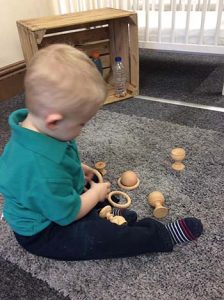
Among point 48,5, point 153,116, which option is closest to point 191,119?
point 153,116

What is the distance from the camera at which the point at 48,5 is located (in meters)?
1.78

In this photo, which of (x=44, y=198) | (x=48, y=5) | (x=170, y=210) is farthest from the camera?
(x=48, y=5)

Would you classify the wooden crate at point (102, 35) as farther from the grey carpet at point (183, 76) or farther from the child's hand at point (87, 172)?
the child's hand at point (87, 172)

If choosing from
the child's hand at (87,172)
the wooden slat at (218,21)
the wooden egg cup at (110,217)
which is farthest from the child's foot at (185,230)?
the wooden slat at (218,21)

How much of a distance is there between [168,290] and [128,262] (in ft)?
0.35

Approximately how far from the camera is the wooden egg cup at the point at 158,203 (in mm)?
799

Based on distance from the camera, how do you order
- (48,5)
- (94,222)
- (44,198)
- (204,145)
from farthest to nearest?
(48,5), (204,145), (94,222), (44,198)

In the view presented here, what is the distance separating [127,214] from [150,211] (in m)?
0.09

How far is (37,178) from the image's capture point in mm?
573

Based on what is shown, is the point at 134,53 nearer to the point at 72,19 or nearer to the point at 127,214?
the point at 72,19

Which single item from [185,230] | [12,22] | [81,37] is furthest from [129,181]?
[12,22]

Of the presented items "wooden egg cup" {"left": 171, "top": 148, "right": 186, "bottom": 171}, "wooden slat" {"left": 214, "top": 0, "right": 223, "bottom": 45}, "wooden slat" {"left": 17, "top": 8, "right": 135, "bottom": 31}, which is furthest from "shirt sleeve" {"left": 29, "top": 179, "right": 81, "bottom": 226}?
"wooden slat" {"left": 214, "top": 0, "right": 223, "bottom": 45}

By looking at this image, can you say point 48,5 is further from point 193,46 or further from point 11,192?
point 11,192

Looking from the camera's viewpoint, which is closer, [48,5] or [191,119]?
[191,119]
